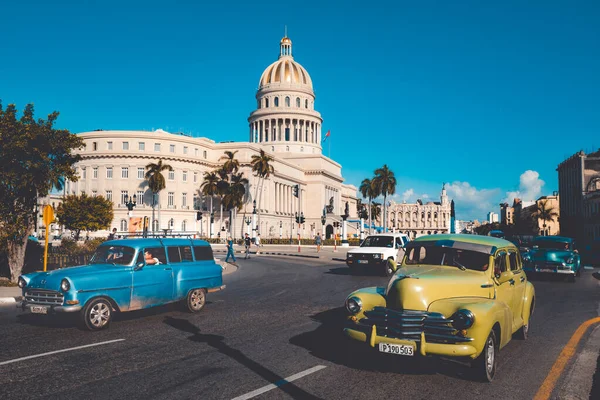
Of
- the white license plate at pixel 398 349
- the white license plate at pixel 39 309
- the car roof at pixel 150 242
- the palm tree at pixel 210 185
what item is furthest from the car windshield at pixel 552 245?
the palm tree at pixel 210 185

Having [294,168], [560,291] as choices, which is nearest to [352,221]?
[294,168]

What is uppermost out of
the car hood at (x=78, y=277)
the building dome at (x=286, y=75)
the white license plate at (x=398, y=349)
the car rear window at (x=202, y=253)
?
the building dome at (x=286, y=75)

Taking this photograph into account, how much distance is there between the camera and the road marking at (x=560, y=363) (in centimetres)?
659

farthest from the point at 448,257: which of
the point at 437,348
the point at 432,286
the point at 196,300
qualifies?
the point at 196,300

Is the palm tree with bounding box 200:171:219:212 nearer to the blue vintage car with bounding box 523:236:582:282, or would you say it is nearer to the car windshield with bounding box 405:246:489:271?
the blue vintage car with bounding box 523:236:582:282

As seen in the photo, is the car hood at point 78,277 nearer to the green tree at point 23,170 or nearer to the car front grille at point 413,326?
the car front grille at point 413,326

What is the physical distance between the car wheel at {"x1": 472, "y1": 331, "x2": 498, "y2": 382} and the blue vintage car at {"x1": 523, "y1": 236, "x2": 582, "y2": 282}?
1509 centimetres

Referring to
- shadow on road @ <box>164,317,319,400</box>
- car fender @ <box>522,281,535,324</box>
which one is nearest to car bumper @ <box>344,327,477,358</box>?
shadow on road @ <box>164,317,319,400</box>

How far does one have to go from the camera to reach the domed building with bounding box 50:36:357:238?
83438mm

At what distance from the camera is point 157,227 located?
7819 centimetres

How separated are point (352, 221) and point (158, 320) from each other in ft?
339

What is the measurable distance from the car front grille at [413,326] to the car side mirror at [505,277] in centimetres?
171

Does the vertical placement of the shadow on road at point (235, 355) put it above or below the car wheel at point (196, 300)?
below

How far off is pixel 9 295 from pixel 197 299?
21.7 feet
